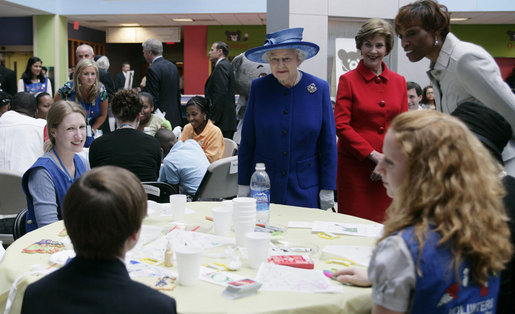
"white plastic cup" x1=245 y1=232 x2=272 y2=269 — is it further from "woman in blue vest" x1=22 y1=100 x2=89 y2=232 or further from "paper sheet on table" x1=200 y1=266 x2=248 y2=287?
"woman in blue vest" x1=22 y1=100 x2=89 y2=232

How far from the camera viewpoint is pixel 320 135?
3.10 meters

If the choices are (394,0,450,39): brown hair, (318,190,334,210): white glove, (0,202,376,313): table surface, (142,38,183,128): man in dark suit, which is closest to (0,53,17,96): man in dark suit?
(142,38,183,128): man in dark suit

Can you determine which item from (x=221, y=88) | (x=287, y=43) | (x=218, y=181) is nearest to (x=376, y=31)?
(x=287, y=43)

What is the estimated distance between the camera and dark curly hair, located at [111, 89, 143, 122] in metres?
3.77

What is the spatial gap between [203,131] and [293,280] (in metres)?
3.71

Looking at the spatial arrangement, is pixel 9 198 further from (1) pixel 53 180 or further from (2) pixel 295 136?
(2) pixel 295 136

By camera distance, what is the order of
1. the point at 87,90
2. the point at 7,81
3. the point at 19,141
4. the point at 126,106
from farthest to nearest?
the point at 7,81 → the point at 87,90 → the point at 19,141 → the point at 126,106

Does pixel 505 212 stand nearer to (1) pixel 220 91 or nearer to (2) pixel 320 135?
(2) pixel 320 135

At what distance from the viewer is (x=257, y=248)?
1.75 metres

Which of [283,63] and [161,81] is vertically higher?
[161,81]

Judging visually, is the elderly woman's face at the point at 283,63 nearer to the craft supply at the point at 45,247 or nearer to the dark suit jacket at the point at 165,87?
the craft supply at the point at 45,247

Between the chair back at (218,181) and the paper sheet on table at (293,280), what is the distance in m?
2.18

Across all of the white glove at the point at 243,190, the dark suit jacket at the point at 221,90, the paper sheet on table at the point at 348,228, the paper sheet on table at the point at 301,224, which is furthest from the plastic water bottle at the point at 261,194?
the dark suit jacket at the point at 221,90

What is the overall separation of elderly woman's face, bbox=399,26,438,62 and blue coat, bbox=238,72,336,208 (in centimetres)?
62
